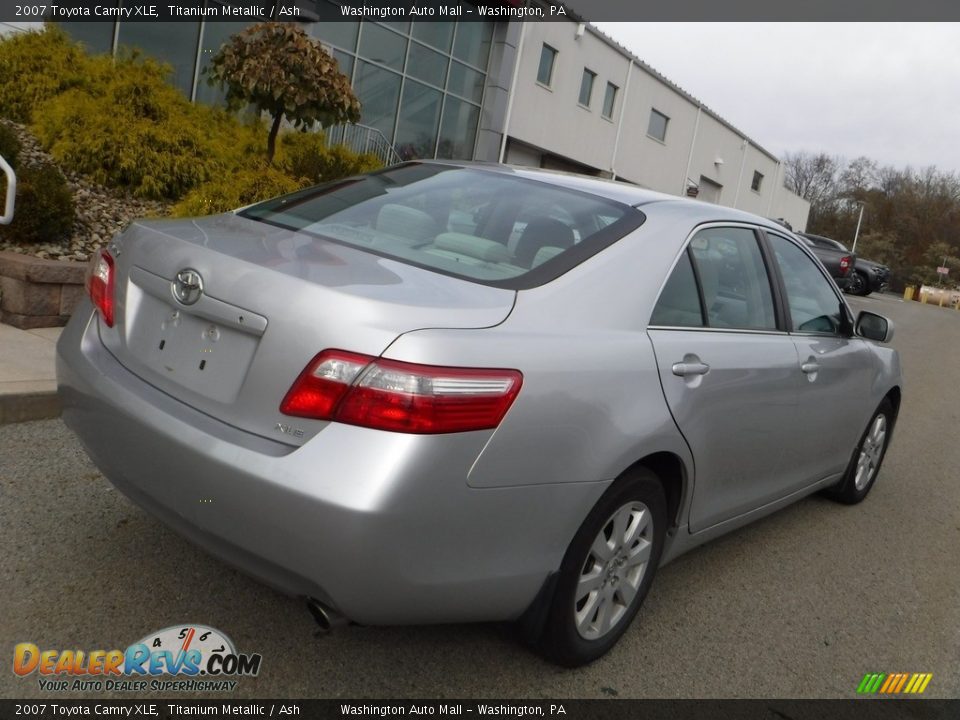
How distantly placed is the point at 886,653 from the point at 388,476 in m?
2.30

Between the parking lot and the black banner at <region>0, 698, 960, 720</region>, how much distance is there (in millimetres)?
49

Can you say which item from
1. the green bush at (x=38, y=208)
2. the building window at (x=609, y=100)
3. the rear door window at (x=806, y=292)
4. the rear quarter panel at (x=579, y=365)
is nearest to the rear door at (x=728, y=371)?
the rear quarter panel at (x=579, y=365)

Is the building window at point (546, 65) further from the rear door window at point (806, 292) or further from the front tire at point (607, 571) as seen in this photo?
the front tire at point (607, 571)

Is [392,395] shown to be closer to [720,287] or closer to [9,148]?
[720,287]

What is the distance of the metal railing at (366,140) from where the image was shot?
56.2ft

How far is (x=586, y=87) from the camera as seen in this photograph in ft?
90.2

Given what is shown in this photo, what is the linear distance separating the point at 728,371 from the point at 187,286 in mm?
1856

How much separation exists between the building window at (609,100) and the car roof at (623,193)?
2579cm

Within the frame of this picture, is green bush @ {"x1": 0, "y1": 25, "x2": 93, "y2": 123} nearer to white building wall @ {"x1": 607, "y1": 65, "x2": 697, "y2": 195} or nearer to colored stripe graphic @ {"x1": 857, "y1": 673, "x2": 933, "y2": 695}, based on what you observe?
colored stripe graphic @ {"x1": 857, "y1": 673, "x2": 933, "y2": 695}

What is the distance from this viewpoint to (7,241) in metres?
6.88

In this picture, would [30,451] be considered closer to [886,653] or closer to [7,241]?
[7,241]

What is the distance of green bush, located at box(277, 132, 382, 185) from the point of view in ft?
33.6

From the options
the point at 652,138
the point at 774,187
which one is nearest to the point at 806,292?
the point at 652,138

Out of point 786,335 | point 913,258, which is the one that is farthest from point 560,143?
point 913,258
